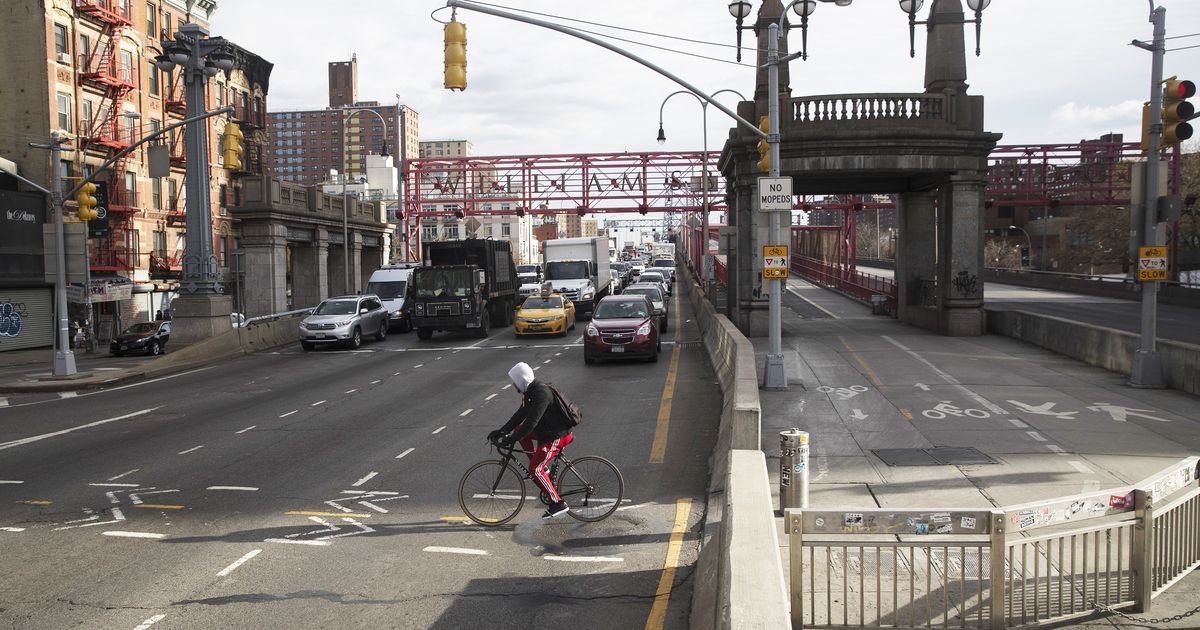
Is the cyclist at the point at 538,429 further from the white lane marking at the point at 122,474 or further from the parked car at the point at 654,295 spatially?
the parked car at the point at 654,295

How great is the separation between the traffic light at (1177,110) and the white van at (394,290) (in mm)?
27068

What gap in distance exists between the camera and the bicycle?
9.80 meters

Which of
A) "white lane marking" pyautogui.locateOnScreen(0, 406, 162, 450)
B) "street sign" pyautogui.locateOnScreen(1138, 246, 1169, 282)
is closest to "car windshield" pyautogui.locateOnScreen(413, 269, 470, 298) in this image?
"white lane marking" pyautogui.locateOnScreen(0, 406, 162, 450)

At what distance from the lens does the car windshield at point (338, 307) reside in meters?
31.9

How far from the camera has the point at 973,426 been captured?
13.8 metres

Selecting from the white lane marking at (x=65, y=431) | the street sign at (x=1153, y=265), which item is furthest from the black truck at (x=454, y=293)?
the street sign at (x=1153, y=265)

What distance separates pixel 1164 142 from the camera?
645 inches

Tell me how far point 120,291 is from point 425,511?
1569 inches

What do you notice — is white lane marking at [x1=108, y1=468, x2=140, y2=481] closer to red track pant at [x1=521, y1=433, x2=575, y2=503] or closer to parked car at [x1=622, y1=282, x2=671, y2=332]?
red track pant at [x1=521, y1=433, x2=575, y2=503]

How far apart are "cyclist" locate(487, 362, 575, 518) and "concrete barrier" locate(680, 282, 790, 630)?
1.68 metres

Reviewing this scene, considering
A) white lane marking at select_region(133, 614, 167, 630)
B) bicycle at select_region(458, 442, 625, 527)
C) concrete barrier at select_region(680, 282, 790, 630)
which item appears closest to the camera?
concrete barrier at select_region(680, 282, 790, 630)

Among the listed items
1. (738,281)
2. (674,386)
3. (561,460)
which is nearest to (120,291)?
(738,281)

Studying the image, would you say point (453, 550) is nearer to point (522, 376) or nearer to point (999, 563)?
point (522, 376)

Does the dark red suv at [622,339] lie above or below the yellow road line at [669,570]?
above
